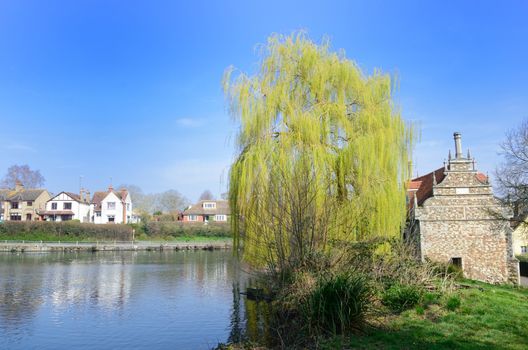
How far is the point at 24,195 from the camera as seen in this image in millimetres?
67562

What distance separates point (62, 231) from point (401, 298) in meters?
55.3

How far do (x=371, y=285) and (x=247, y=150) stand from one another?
22.8 feet

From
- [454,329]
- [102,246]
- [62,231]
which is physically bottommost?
[102,246]

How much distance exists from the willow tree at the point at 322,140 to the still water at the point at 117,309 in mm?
3172

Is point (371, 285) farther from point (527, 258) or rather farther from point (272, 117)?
point (527, 258)

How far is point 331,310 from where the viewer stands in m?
8.72

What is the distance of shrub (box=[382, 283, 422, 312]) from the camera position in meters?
10.0

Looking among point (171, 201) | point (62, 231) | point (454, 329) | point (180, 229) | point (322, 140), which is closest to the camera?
point (454, 329)

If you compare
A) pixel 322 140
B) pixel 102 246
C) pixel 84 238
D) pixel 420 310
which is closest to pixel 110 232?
pixel 84 238

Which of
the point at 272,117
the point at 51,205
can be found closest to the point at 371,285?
the point at 272,117

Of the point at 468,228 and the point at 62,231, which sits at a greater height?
the point at 468,228

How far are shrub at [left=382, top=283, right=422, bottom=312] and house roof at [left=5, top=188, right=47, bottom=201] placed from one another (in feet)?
222

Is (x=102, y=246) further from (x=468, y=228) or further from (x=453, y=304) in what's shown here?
(x=453, y=304)

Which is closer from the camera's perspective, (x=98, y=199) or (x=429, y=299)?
(x=429, y=299)
